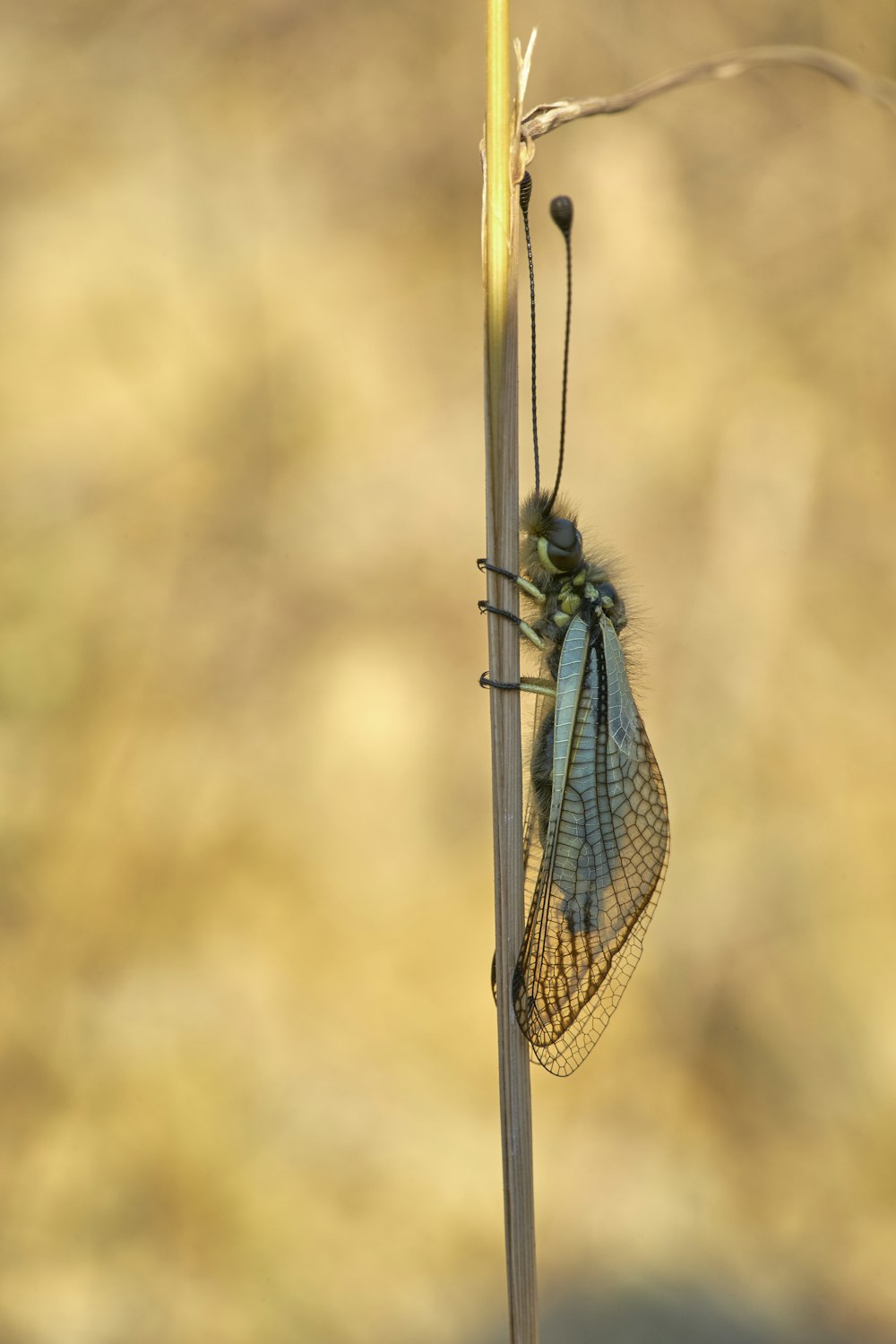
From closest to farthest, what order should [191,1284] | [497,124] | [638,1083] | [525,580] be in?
1. [497,124]
2. [525,580]
3. [191,1284]
4. [638,1083]

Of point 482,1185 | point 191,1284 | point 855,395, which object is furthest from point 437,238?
point 191,1284

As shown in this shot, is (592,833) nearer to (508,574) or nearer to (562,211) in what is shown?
(508,574)

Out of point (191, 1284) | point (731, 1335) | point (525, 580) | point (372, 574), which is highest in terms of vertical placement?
point (372, 574)

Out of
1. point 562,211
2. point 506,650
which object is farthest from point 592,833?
point 562,211

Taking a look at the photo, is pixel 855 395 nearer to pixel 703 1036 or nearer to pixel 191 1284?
pixel 703 1036

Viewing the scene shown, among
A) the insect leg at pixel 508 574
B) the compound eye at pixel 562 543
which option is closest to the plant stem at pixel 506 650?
the insect leg at pixel 508 574

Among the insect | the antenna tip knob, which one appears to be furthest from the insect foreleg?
the antenna tip knob
